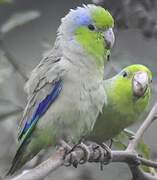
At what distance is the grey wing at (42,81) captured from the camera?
2809 mm

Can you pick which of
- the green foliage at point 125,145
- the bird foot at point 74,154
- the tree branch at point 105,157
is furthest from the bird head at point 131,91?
the bird foot at point 74,154

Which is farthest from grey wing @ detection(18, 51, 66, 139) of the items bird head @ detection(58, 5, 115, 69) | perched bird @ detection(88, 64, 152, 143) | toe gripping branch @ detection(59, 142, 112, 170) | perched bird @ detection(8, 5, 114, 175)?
perched bird @ detection(88, 64, 152, 143)

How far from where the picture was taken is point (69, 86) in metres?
2.79

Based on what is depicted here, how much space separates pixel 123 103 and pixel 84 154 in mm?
640

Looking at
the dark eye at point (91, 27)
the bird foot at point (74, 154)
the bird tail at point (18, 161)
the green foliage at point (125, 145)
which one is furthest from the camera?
the green foliage at point (125, 145)

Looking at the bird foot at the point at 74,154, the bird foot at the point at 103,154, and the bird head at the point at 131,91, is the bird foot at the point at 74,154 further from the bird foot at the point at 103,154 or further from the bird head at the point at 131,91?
the bird head at the point at 131,91

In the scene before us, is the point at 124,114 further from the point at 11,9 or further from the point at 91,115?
the point at 11,9

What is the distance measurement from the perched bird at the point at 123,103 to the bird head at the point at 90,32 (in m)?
0.29

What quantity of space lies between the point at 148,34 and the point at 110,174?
885 millimetres

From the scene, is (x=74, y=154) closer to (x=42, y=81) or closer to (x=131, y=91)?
(x=42, y=81)

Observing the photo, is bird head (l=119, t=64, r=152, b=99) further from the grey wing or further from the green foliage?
the grey wing

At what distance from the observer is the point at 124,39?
547 cm

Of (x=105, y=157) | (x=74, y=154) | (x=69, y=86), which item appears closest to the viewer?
(x=74, y=154)

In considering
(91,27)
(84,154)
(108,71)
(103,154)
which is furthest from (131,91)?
(84,154)
